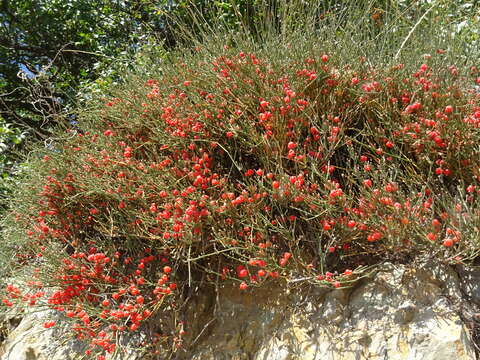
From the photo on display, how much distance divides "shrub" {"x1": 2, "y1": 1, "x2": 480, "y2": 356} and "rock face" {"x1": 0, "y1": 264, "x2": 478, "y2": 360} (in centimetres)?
9

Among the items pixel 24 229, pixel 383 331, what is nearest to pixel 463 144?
pixel 383 331

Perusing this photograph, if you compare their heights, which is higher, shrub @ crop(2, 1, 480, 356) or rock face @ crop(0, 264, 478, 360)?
shrub @ crop(2, 1, 480, 356)

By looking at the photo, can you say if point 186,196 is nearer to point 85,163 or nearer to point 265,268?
point 265,268

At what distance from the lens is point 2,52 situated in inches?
227

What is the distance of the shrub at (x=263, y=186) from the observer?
187cm

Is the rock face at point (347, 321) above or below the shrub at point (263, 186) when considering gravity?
below

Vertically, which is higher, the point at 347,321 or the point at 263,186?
the point at 263,186

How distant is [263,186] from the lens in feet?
6.18

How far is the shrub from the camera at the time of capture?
1872 mm

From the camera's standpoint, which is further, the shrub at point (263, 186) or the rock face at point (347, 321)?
the shrub at point (263, 186)

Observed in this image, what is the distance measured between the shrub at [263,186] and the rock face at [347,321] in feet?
0.30

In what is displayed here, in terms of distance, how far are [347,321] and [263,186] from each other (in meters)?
0.70

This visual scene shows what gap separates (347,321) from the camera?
189cm

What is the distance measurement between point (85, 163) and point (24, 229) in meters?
0.77
